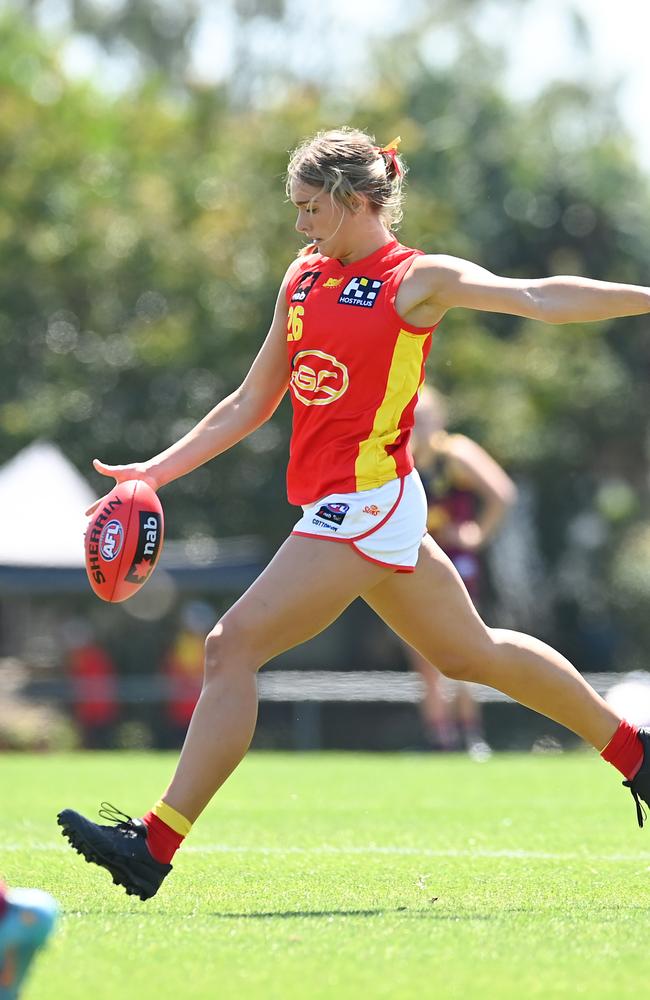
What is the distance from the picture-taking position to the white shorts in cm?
504

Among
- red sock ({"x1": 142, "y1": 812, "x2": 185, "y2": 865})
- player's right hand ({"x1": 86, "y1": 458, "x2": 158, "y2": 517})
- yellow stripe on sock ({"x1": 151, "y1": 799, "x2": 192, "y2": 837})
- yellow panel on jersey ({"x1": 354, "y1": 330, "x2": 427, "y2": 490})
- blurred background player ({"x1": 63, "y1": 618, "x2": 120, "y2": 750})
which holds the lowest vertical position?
blurred background player ({"x1": 63, "y1": 618, "x2": 120, "y2": 750})

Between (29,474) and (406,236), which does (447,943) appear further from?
(406,236)

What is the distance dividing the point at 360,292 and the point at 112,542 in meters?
1.08

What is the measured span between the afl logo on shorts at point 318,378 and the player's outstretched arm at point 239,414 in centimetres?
31

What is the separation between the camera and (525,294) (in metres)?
4.92

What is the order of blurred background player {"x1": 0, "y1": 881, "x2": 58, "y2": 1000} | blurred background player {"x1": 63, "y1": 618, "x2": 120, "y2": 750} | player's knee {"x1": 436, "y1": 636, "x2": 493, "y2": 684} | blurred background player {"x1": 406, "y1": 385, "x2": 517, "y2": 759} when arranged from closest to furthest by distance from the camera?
blurred background player {"x1": 0, "y1": 881, "x2": 58, "y2": 1000} < player's knee {"x1": 436, "y1": 636, "x2": 493, "y2": 684} < blurred background player {"x1": 406, "y1": 385, "x2": 517, "y2": 759} < blurred background player {"x1": 63, "y1": 618, "x2": 120, "y2": 750}

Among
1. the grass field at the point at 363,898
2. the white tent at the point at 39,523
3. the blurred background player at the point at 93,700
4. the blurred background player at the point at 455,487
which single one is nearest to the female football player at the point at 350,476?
the grass field at the point at 363,898

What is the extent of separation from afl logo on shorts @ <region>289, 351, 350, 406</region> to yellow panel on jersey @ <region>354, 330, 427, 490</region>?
0.46 ft

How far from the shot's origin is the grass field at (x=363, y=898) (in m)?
3.78

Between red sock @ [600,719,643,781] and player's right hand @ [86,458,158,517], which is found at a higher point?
player's right hand @ [86,458,158,517]

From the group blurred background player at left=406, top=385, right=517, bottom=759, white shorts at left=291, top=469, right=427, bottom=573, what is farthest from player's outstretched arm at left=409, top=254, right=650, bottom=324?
blurred background player at left=406, top=385, right=517, bottom=759

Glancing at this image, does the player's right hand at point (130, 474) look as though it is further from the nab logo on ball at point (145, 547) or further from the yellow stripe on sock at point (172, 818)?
the yellow stripe on sock at point (172, 818)

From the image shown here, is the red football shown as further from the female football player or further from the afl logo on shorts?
the afl logo on shorts

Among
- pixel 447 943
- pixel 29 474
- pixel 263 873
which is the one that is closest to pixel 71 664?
pixel 29 474
